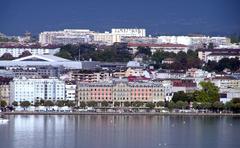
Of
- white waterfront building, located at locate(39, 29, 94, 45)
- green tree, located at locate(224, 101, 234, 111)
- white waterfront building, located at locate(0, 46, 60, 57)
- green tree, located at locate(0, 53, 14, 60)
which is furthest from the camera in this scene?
white waterfront building, located at locate(39, 29, 94, 45)

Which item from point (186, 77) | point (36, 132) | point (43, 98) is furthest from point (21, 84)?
point (36, 132)

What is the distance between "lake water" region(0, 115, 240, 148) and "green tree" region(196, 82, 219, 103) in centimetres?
274

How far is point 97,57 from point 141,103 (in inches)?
519

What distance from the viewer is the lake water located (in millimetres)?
21625

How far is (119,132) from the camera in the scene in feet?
77.4

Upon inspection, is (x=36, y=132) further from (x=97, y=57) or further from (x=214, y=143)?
(x=97, y=57)

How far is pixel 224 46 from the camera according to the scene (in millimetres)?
48125

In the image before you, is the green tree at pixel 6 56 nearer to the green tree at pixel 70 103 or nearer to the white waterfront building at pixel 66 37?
the white waterfront building at pixel 66 37

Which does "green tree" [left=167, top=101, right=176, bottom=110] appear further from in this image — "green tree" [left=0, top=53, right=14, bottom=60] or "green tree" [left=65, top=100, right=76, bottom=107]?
"green tree" [left=0, top=53, right=14, bottom=60]

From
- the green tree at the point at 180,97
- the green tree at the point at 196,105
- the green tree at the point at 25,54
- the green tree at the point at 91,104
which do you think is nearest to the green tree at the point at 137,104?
the green tree at the point at 180,97

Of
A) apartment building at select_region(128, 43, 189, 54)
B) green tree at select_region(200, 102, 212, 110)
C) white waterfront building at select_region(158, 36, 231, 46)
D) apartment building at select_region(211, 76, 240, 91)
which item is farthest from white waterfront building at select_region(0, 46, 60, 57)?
green tree at select_region(200, 102, 212, 110)

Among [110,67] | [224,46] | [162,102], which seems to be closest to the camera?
[162,102]

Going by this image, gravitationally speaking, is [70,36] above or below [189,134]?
above

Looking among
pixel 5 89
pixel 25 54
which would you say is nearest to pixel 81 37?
pixel 25 54
